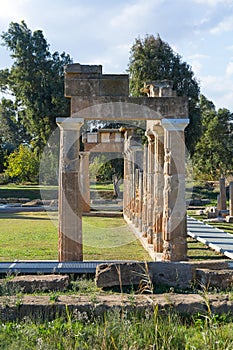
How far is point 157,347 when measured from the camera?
186 inches

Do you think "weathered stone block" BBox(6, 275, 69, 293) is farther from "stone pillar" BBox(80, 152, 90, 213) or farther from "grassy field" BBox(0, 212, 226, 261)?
"stone pillar" BBox(80, 152, 90, 213)

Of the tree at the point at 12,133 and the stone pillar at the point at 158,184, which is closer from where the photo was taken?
the stone pillar at the point at 158,184

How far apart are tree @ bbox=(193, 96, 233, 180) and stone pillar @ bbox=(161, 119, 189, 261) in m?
31.5

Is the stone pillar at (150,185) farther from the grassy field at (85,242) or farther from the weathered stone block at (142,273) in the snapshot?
the weathered stone block at (142,273)

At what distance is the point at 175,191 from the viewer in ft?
34.3

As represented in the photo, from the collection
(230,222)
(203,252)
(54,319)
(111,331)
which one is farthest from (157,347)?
(230,222)

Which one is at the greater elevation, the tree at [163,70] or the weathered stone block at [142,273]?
the tree at [163,70]

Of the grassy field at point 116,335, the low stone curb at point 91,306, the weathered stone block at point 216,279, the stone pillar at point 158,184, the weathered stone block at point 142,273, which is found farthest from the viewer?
the stone pillar at point 158,184

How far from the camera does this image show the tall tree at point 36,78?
117ft

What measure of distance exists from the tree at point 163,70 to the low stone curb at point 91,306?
23828 millimetres

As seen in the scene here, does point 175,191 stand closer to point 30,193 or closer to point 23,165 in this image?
point 30,193

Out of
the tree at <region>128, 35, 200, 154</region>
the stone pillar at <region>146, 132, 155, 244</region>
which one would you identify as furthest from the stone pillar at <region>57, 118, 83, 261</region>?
the tree at <region>128, 35, 200, 154</region>

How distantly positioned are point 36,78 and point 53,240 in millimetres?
23686

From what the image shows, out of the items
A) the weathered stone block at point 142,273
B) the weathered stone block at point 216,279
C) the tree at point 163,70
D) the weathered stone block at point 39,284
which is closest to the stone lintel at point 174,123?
the weathered stone block at point 142,273
